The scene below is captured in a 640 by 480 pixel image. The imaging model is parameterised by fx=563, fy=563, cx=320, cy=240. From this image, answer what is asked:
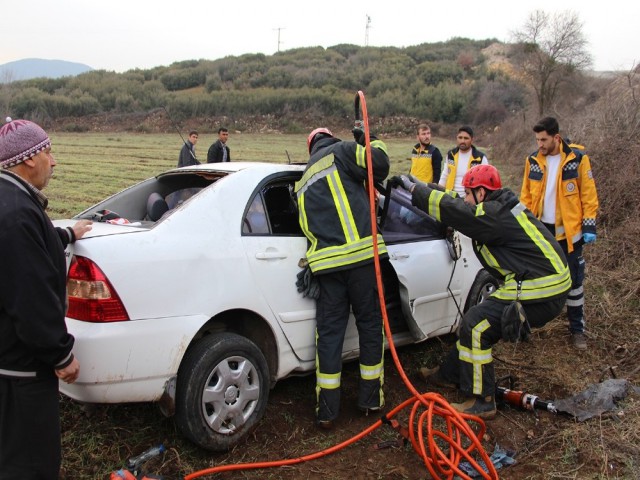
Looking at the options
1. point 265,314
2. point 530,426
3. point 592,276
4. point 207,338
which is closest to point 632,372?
point 530,426

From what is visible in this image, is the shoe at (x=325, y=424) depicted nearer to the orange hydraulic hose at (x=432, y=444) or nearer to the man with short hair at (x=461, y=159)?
the orange hydraulic hose at (x=432, y=444)

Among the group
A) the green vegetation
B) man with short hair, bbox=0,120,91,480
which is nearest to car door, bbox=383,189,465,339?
man with short hair, bbox=0,120,91,480

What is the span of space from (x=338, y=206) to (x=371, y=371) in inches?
41.2

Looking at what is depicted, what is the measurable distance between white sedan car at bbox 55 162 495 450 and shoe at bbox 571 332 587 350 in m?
1.80

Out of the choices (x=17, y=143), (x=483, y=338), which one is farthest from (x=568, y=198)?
(x=17, y=143)

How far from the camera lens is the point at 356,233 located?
340cm

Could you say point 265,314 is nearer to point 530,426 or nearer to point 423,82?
point 530,426

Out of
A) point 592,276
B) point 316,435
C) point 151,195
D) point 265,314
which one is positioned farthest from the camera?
point 592,276

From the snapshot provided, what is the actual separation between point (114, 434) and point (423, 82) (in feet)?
163

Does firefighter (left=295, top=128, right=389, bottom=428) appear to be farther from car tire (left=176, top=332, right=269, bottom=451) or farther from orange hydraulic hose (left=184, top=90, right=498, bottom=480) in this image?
car tire (left=176, top=332, right=269, bottom=451)

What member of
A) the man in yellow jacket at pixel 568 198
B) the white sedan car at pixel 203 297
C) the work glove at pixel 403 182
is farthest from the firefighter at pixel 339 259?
the man in yellow jacket at pixel 568 198

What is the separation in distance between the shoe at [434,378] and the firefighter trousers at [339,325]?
2.64ft

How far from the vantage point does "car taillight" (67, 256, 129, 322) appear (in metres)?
2.56

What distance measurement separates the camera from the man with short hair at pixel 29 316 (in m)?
1.94
